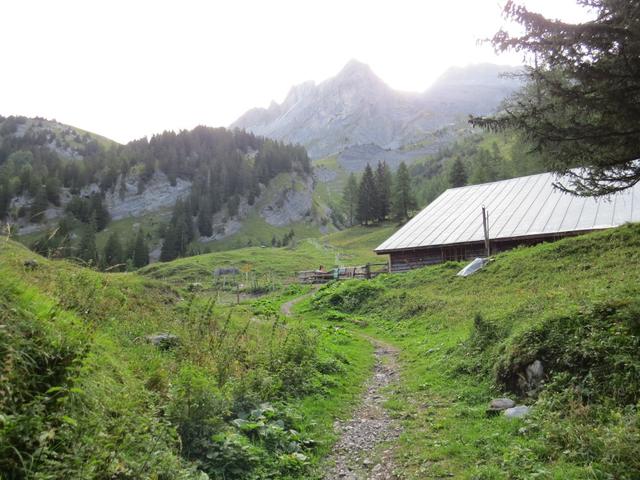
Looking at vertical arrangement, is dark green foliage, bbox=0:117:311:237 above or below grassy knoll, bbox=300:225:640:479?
above

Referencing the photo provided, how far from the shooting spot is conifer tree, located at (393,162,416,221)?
86625mm

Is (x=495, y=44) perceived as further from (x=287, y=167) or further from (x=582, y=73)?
(x=287, y=167)

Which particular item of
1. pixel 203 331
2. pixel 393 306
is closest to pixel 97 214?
pixel 393 306

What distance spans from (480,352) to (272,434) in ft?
23.0

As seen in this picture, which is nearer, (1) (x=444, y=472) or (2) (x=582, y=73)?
(1) (x=444, y=472)

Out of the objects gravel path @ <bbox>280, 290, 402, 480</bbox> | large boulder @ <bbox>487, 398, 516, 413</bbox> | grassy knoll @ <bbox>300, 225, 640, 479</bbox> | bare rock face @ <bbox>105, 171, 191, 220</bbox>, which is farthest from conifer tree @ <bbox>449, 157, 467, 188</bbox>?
bare rock face @ <bbox>105, 171, 191, 220</bbox>

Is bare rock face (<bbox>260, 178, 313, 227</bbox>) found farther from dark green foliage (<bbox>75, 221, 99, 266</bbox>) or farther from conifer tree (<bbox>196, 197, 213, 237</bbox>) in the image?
dark green foliage (<bbox>75, 221, 99, 266</bbox>)

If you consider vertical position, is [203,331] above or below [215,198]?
below

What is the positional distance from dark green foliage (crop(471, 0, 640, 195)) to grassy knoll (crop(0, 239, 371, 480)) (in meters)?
7.86

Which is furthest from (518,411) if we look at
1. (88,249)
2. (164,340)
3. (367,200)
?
(367,200)

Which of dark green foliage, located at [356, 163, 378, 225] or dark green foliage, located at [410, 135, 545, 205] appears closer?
dark green foliage, located at [410, 135, 545, 205]

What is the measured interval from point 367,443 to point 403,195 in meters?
82.5

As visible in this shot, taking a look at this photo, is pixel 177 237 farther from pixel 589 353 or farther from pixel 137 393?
pixel 589 353

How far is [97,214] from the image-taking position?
118 m
